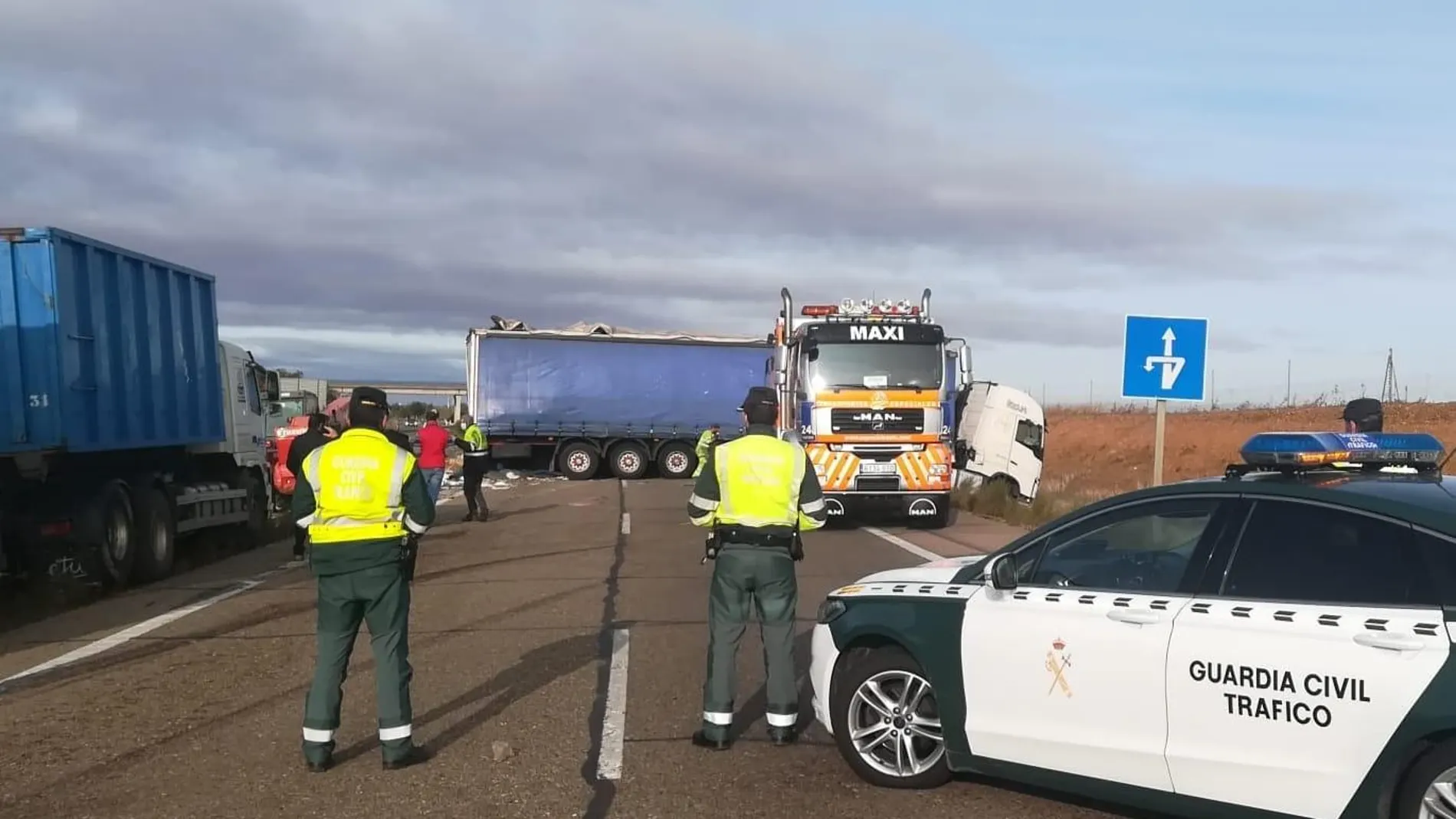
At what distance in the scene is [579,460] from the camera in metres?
31.9

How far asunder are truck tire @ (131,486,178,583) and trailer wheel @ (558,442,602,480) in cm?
1827

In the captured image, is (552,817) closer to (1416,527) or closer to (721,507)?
(721,507)

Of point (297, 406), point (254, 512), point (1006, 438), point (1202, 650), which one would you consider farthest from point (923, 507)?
point (297, 406)

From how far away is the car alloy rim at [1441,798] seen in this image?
3.81 metres

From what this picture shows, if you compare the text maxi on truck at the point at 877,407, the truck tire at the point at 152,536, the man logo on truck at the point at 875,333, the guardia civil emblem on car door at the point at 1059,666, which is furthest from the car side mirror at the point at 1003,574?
the man logo on truck at the point at 875,333

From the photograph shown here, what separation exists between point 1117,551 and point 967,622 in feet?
2.29

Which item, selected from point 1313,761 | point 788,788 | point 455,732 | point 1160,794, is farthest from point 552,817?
point 1313,761

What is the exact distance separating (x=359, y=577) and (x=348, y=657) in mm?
381

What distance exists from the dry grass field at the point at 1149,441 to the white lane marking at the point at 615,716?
11916mm

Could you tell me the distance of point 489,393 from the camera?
104 ft

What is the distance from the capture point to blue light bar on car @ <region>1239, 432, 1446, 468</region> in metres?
4.75

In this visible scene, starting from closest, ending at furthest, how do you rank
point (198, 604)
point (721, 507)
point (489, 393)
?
point (721, 507) → point (198, 604) → point (489, 393)

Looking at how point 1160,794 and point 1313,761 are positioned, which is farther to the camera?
point 1160,794

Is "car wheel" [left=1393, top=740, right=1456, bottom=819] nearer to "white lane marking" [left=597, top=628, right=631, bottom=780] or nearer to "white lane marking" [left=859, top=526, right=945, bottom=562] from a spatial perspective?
"white lane marking" [left=597, top=628, right=631, bottom=780]
